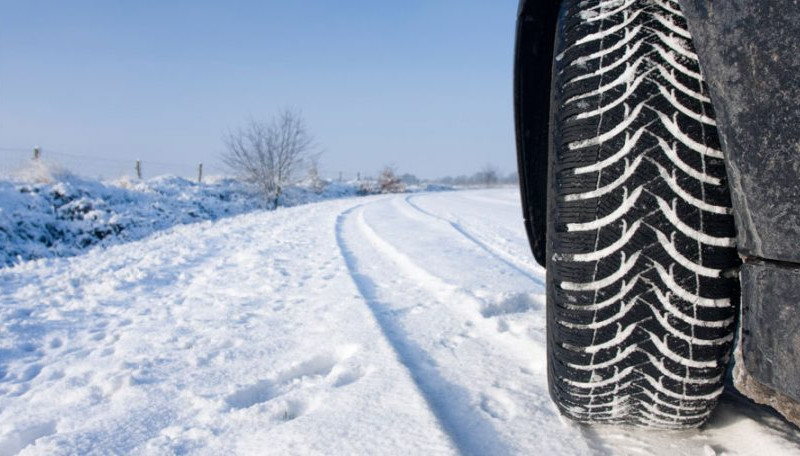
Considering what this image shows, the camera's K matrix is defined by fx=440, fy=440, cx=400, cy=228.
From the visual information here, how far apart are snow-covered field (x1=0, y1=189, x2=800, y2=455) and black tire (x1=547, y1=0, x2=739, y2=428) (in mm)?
217

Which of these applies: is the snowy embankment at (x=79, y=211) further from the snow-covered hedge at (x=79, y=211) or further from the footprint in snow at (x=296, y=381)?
the footprint in snow at (x=296, y=381)

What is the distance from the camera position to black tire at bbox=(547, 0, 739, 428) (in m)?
0.80

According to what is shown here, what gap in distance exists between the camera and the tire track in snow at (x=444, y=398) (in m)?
1.01

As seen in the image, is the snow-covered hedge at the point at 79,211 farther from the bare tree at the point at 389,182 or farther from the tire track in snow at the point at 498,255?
the bare tree at the point at 389,182

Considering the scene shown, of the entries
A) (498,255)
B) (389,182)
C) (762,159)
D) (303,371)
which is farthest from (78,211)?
(389,182)

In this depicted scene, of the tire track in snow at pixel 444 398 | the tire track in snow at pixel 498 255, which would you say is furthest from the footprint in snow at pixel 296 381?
the tire track in snow at pixel 498 255

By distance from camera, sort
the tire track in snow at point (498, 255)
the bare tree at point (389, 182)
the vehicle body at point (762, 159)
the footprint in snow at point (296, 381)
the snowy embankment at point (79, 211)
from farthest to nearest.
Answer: the bare tree at point (389, 182) < the snowy embankment at point (79, 211) < the tire track in snow at point (498, 255) < the footprint in snow at point (296, 381) < the vehicle body at point (762, 159)

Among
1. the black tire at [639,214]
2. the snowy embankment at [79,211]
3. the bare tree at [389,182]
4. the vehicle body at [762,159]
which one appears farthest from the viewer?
the bare tree at [389,182]

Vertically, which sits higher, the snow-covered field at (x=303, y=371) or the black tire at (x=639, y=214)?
the black tire at (x=639, y=214)

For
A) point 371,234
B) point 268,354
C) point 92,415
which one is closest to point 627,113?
point 268,354

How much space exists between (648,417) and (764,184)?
23.0 inches

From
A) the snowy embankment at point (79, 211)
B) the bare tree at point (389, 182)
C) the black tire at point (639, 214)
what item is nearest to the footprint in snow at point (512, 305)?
the black tire at point (639, 214)

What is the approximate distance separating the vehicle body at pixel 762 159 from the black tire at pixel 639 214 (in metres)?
0.10

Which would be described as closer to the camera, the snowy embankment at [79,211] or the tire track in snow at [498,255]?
the tire track in snow at [498,255]
